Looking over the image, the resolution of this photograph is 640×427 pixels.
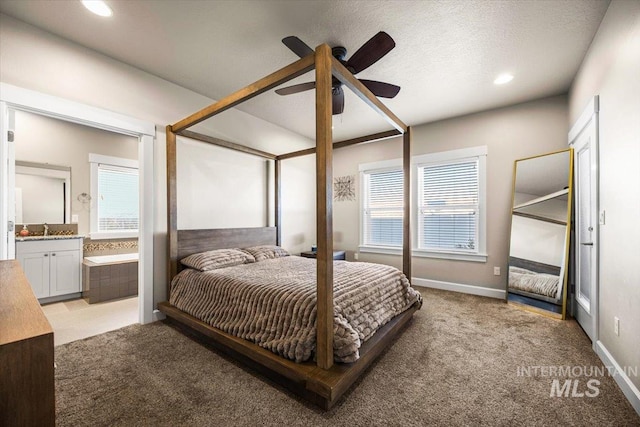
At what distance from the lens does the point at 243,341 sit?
2055 mm

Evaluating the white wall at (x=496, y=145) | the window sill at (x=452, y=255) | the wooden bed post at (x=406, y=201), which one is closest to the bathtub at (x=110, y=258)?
the wooden bed post at (x=406, y=201)

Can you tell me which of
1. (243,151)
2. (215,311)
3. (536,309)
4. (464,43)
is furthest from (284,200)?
(536,309)

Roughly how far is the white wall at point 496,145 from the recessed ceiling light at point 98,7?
156 inches

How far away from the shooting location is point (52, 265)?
3.74 meters

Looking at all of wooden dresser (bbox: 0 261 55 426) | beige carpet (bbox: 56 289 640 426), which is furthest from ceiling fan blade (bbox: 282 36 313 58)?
beige carpet (bbox: 56 289 640 426)

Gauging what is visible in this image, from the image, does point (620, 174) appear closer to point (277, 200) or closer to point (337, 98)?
point (337, 98)

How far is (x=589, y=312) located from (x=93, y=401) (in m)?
4.03

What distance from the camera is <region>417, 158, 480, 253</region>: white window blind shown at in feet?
13.3

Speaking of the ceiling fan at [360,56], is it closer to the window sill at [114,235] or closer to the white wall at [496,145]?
the white wall at [496,145]

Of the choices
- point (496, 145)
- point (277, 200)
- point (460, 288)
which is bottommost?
point (460, 288)

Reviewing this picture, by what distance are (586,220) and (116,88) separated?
4998mm

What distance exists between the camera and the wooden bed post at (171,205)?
9.80 feet

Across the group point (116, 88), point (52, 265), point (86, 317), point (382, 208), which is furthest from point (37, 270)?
point (382, 208)

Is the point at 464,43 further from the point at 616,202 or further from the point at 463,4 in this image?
the point at 616,202
